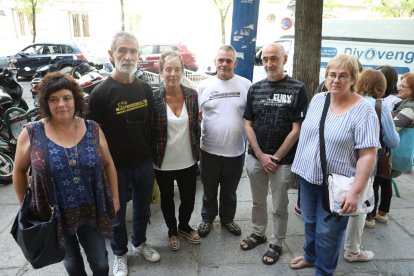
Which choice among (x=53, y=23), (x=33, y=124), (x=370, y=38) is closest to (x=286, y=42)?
(x=370, y=38)

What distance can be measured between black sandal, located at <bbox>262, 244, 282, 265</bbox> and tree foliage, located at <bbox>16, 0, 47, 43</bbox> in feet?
67.2

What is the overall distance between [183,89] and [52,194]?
140 cm

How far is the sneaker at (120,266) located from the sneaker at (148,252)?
0.64ft

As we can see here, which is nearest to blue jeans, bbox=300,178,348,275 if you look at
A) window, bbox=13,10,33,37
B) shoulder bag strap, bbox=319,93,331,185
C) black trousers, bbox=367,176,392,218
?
shoulder bag strap, bbox=319,93,331,185

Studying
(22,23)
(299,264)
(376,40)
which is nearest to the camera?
(299,264)

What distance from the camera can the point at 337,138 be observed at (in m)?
2.06

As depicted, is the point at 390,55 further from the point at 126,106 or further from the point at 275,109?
the point at 126,106

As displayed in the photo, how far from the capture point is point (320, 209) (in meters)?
2.32

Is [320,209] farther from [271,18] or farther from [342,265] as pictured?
[271,18]

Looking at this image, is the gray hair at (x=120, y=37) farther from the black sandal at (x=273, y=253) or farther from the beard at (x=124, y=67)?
the black sandal at (x=273, y=253)

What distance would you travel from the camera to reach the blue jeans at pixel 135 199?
249 centimetres

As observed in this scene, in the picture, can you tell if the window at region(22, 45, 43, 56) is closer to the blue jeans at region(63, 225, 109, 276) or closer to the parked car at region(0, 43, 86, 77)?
the parked car at region(0, 43, 86, 77)

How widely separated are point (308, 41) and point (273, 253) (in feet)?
8.50

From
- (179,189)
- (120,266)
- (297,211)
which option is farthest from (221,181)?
(120,266)
